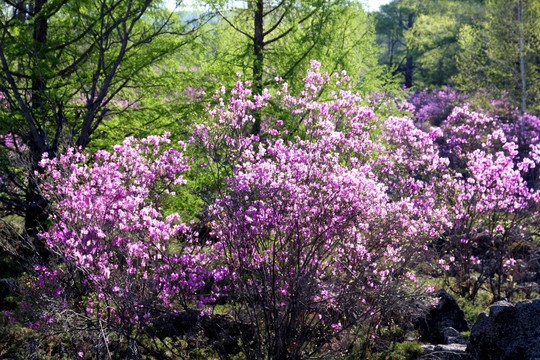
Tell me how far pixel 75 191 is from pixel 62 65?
4.87m

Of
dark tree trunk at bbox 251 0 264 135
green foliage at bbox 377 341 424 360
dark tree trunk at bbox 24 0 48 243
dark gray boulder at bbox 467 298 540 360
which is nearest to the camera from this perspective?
dark gray boulder at bbox 467 298 540 360

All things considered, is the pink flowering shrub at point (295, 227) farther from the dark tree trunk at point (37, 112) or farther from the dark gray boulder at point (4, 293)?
the dark gray boulder at point (4, 293)

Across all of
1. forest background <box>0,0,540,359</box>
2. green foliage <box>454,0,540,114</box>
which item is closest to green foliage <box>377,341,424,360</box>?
forest background <box>0,0,540,359</box>

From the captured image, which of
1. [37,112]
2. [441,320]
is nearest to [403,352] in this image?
[441,320]

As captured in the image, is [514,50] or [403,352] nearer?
[403,352]

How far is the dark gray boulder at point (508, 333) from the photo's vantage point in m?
5.41

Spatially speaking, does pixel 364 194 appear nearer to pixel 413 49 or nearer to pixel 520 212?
pixel 520 212

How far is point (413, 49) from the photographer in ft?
111

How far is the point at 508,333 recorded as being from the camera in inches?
227

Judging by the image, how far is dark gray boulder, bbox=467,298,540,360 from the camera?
5.41 metres

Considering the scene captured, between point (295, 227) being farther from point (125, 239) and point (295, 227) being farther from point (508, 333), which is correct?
point (508, 333)

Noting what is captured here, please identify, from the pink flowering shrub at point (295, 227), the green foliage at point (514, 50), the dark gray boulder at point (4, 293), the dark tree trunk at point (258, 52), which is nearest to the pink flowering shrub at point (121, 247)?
the pink flowering shrub at point (295, 227)

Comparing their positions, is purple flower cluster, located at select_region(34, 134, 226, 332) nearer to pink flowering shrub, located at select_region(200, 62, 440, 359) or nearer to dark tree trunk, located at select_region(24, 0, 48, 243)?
pink flowering shrub, located at select_region(200, 62, 440, 359)

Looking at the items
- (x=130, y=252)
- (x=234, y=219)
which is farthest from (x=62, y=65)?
(x=234, y=219)
